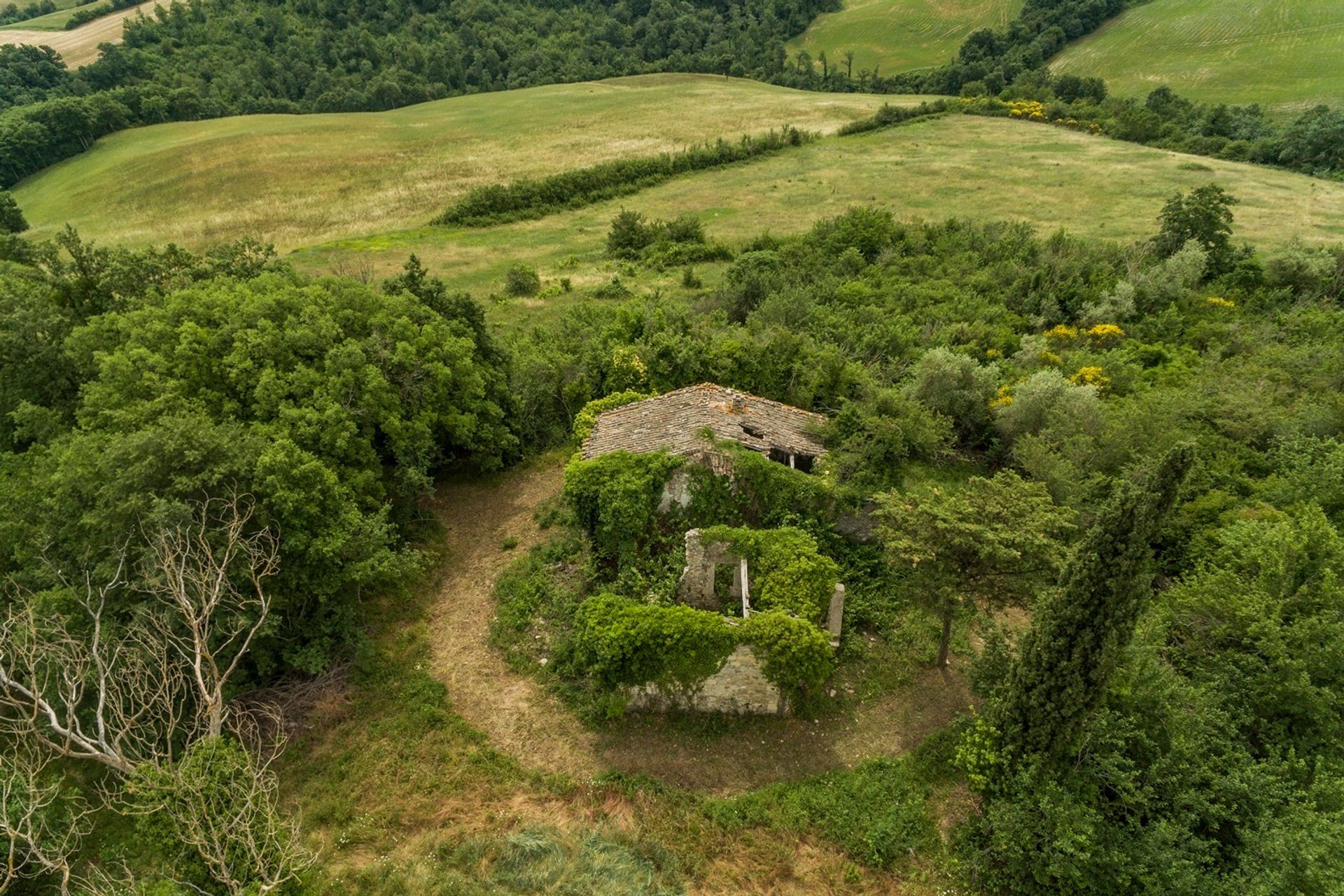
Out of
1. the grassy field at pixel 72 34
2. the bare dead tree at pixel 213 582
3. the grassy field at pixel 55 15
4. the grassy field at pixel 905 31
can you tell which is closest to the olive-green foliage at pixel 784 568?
the bare dead tree at pixel 213 582

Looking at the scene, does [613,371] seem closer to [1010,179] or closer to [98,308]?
[98,308]

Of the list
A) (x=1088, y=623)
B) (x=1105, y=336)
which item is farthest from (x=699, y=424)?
(x=1105, y=336)

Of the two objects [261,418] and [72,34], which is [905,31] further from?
[72,34]

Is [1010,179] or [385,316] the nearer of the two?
[385,316]

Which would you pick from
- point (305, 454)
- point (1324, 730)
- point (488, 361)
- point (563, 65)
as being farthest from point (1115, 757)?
point (563, 65)

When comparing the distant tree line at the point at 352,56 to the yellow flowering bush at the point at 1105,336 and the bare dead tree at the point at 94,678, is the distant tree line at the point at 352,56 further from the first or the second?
the yellow flowering bush at the point at 1105,336

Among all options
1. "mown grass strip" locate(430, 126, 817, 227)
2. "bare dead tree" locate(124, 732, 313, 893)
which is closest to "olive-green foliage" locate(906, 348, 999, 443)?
"bare dead tree" locate(124, 732, 313, 893)
